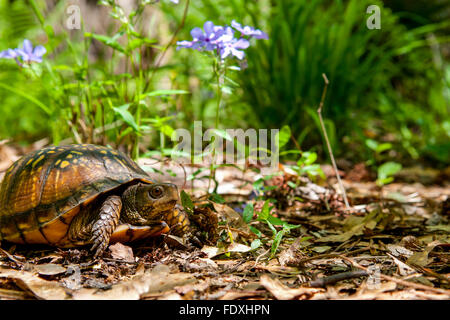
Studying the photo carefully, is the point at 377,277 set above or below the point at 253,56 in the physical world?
below

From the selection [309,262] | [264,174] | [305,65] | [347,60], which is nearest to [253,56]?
[305,65]

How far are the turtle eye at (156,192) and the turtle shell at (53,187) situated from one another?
0.16 m

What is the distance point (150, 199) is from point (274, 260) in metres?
0.56

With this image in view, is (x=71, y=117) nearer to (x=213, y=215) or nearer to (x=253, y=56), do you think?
(x=213, y=215)

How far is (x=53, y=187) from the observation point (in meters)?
1.58

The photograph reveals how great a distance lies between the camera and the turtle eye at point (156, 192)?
5.04 feet

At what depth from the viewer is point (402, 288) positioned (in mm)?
1144

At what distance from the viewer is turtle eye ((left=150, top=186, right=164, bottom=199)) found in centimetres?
154

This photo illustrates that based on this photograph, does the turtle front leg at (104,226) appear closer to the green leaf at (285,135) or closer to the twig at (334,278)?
the twig at (334,278)

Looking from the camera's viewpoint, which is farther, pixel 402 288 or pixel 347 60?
pixel 347 60

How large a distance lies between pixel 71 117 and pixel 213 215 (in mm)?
1243

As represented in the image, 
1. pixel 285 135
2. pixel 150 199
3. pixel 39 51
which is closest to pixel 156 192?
pixel 150 199

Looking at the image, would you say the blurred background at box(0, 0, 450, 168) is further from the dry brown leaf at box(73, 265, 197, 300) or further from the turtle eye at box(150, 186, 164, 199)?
the dry brown leaf at box(73, 265, 197, 300)

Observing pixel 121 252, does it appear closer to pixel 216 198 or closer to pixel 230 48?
pixel 216 198
